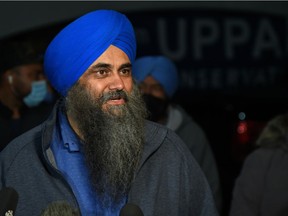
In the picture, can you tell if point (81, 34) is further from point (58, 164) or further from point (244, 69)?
point (244, 69)

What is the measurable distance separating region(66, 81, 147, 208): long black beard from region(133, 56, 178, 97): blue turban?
2.48 meters

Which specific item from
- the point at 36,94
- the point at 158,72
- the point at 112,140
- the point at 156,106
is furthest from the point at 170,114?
the point at 112,140

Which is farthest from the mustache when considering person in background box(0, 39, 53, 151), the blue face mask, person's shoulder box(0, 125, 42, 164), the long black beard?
the blue face mask

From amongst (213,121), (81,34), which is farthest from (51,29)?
(81,34)

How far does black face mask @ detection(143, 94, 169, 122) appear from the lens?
5098 millimetres

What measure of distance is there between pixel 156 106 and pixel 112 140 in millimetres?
2247

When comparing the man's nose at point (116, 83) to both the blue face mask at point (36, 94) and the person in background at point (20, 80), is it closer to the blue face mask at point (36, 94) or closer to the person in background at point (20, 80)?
the person in background at point (20, 80)

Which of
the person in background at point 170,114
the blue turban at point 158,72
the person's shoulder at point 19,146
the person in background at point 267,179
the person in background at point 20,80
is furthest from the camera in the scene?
the blue turban at point 158,72

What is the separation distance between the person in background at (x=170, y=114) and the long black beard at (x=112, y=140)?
1.96 m

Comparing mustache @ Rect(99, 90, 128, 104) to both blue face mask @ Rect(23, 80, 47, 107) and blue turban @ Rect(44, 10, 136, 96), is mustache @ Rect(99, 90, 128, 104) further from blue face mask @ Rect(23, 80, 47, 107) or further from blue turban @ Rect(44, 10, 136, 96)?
blue face mask @ Rect(23, 80, 47, 107)

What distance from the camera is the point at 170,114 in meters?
5.25

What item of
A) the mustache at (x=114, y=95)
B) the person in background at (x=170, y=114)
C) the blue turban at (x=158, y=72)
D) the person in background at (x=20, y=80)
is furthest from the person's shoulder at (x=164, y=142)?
the blue turban at (x=158, y=72)

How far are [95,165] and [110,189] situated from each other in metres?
0.11

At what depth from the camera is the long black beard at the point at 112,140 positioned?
113 inches
